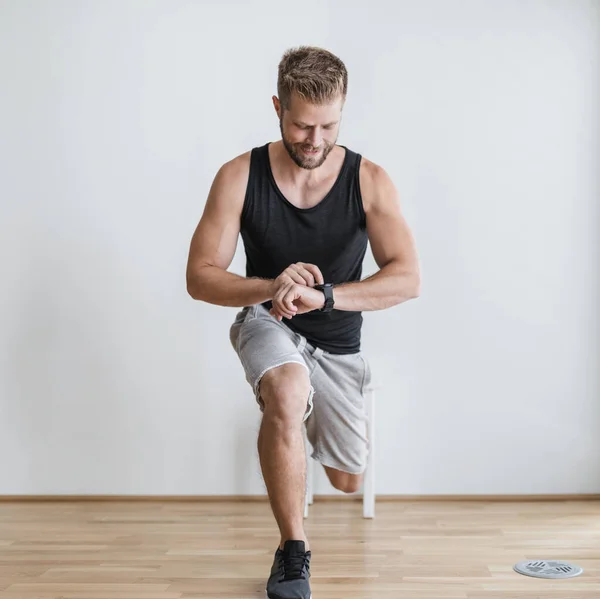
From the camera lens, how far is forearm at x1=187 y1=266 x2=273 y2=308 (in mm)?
2256

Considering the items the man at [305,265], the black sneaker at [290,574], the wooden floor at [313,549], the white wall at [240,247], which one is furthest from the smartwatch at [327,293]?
the white wall at [240,247]

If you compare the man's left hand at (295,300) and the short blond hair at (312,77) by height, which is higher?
the short blond hair at (312,77)

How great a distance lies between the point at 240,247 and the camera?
3426mm

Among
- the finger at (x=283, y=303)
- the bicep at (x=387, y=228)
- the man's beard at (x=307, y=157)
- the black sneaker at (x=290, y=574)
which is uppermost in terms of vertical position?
the man's beard at (x=307, y=157)

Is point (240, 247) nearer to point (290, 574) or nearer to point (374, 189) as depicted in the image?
point (374, 189)

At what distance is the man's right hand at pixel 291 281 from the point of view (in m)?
2.16

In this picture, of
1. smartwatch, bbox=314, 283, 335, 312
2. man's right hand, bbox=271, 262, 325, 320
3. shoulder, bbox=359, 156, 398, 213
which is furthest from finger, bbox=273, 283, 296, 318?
shoulder, bbox=359, 156, 398, 213

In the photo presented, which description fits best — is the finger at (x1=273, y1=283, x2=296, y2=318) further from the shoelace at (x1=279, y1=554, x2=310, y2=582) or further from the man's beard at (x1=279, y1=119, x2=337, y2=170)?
the shoelace at (x1=279, y1=554, x2=310, y2=582)

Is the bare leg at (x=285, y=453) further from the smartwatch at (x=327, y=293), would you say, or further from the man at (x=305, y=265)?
the smartwatch at (x=327, y=293)

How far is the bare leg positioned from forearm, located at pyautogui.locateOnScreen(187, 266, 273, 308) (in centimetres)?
25

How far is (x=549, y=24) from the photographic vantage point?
11.1ft

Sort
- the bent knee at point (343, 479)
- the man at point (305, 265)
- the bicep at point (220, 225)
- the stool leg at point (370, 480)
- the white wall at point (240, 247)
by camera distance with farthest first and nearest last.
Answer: the white wall at point (240, 247) < the stool leg at point (370, 480) < the bent knee at point (343, 479) < the bicep at point (220, 225) < the man at point (305, 265)

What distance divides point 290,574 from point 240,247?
5.34 ft

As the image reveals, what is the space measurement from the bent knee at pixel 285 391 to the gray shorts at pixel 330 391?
190 millimetres
